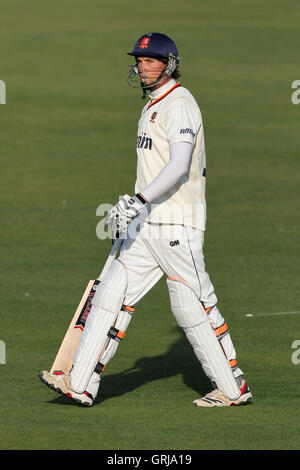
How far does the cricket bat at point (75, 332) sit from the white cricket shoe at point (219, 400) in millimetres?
995

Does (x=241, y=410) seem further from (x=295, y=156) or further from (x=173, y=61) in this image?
(x=295, y=156)

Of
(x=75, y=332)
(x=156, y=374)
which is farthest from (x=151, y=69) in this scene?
(x=156, y=374)

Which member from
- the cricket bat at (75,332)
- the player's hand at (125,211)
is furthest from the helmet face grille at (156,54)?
the cricket bat at (75,332)

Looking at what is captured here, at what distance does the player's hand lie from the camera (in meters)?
7.73

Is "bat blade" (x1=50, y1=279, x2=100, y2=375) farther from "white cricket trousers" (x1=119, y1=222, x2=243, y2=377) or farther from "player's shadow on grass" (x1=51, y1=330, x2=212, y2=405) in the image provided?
"white cricket trousers" (x1=119, y1=222, x2=243, y2=377)

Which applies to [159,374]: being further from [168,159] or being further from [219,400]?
[168,159]

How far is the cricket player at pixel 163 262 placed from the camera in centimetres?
810

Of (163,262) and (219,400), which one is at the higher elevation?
(163,262)

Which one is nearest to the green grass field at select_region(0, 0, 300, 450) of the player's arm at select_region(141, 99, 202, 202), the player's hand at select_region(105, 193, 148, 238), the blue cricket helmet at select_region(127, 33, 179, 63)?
the player's hand at select_region(105, 193, 148, 238)

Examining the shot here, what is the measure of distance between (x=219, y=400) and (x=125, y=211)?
157cm

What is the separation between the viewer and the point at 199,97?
27734 millimetres

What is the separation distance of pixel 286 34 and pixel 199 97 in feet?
24.2

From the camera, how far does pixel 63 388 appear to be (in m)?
8.09

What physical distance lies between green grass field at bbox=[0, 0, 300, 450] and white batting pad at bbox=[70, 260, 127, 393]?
0.85 feet
